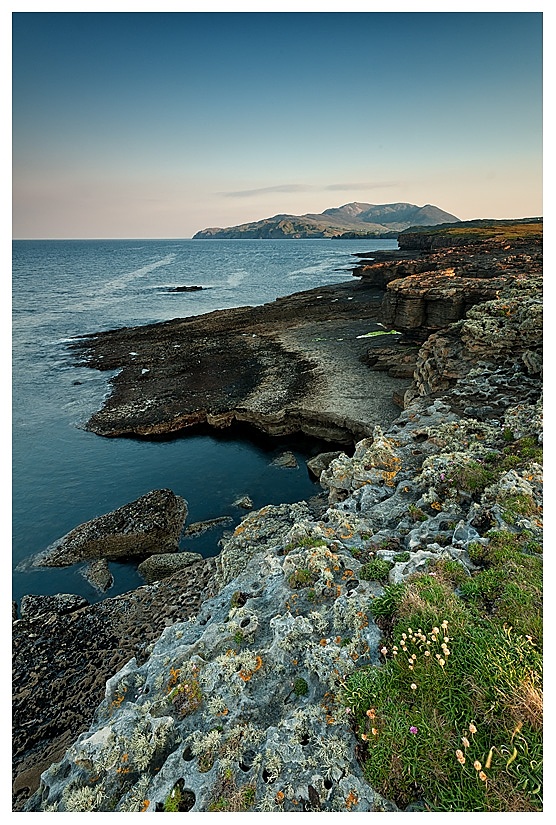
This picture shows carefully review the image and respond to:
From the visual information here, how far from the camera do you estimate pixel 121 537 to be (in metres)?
18.8

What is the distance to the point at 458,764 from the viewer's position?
452 centimetres

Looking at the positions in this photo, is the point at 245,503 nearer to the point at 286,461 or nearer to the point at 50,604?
the point at 286,461

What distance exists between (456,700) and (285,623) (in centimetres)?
257

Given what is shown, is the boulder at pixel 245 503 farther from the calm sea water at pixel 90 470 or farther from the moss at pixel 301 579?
the moss at pixel 301 579

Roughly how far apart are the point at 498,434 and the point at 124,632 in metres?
12.5

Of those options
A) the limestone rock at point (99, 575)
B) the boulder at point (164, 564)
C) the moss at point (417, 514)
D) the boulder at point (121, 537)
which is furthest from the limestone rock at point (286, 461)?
the moss at point (417, 514)

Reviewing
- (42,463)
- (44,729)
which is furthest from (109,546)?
(42,463)

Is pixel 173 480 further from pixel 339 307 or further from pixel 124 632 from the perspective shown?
pixel 339 307

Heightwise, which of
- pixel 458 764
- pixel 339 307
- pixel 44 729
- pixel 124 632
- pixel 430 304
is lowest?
pixel 44 729

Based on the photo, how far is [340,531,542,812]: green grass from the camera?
4.37 m

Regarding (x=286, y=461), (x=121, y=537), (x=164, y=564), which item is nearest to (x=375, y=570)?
(x=164, y=564)

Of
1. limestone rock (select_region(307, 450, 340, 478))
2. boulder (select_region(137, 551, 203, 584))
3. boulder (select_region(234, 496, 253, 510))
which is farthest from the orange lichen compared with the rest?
limestone rock (select_region(307, 450, 340, 478))

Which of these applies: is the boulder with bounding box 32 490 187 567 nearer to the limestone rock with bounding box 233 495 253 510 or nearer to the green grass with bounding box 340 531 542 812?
the limestone rock with bounding box 233 495 253 510

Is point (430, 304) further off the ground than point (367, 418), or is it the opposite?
point (430, 304)
